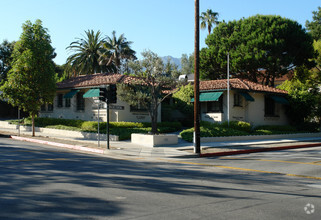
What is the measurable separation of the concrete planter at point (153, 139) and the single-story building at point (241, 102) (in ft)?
28.1

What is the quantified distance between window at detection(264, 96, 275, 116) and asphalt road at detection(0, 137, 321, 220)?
19663 mm

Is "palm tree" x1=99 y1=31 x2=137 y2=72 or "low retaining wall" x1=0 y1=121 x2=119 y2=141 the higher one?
"palm tree" x1=99 y1=31 x2=137 y2=72

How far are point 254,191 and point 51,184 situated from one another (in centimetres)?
525

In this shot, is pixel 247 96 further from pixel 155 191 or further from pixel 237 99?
pixel 155 191

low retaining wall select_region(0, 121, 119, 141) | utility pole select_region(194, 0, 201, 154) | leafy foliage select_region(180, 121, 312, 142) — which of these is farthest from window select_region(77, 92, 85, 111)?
utility pole select_region(194, 0, 201, 154)

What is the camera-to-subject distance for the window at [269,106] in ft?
104

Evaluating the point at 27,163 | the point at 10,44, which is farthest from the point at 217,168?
the point at 10,44

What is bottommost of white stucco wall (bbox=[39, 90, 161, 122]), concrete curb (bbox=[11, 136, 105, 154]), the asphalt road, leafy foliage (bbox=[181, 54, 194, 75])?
the asphalt road

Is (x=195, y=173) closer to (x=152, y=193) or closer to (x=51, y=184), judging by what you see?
(x=152, y=193)

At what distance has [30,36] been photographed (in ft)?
77.8

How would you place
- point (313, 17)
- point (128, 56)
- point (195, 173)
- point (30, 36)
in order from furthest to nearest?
1. point (313, 17)
2. point (128, 56)
3. point (30, 36)
4. point (195, 173)

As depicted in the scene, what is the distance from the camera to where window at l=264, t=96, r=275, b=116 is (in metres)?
31.8

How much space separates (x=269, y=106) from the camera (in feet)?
106

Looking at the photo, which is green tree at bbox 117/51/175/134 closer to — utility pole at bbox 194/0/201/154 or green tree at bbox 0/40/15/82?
utility pole at bbox 194/0/201/154
